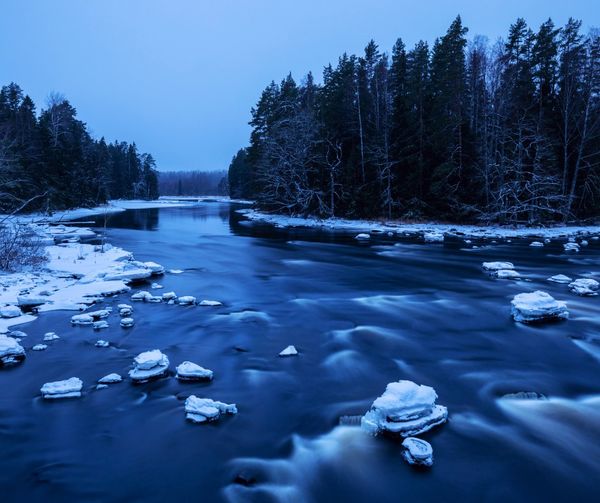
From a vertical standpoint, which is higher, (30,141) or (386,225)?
(30,141)

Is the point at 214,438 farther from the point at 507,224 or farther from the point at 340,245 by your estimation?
the point at 507,224

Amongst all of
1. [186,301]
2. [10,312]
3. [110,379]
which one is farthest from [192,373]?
[10,312]

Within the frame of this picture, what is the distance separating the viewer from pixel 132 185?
113 m

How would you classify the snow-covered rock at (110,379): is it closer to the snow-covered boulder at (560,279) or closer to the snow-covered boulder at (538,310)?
the snow-covered boulder at (538,310)

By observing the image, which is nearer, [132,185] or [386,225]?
[386,225]

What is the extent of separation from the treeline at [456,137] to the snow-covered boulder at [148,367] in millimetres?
31315

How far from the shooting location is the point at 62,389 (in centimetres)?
629

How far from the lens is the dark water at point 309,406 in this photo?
459 cm

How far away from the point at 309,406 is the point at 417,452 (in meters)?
1.90

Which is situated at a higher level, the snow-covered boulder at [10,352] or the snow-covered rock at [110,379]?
the snow-covered boulder at [10,352]

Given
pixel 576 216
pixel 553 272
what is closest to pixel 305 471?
pixel 553 272

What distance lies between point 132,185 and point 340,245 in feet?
334

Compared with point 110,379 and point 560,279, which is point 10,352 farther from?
point 560,279

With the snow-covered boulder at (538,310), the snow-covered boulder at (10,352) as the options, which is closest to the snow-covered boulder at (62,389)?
the snow-covered boulder at (10,352)
